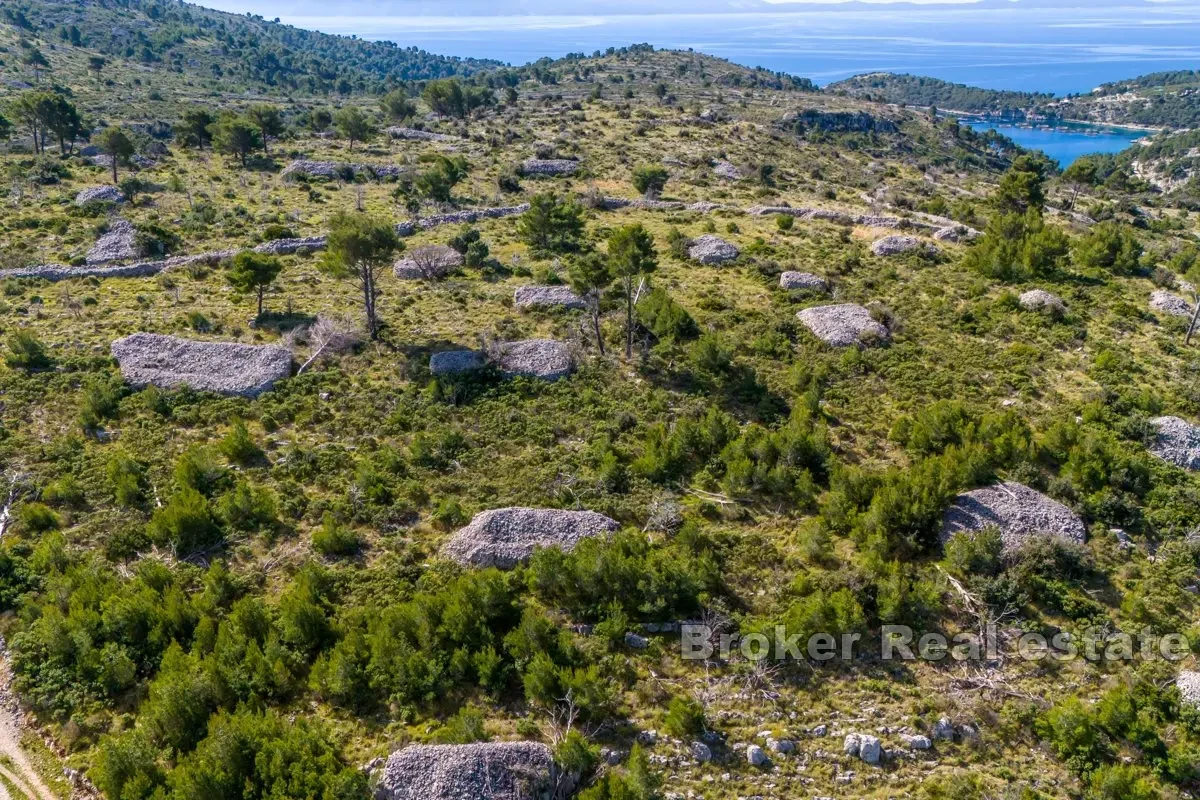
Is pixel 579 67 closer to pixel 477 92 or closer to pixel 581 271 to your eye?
pixel 477 92

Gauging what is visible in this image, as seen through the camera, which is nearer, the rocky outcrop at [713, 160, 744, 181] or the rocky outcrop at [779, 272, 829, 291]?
the rocky outcrop at [779, 272, 829, 291]

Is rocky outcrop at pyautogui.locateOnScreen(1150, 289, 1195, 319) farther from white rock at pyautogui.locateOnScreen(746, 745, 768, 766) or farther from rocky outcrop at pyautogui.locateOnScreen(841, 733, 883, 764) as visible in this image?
white rock at pyautogui.locateOnScreen(746, 745, 768, 766)

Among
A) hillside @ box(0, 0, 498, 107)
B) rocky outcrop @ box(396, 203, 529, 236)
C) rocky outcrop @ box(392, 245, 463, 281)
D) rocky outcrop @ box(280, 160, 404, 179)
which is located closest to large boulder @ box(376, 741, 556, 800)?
rocky outcrop @ box(392, 245, 463, 281)

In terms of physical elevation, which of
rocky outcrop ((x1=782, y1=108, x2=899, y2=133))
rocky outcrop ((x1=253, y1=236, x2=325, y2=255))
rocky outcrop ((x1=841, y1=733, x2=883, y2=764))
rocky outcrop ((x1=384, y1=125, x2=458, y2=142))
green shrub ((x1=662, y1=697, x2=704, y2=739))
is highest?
rocky outcrop ((x1=782, y1=108, x2=899, y2=133))

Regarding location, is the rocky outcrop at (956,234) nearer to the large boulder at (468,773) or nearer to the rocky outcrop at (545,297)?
Result: the rocky outcrop at (545,297)

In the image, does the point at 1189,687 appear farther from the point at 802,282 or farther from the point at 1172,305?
the point at 1172,305

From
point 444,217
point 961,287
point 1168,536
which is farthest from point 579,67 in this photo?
point 1168,536
